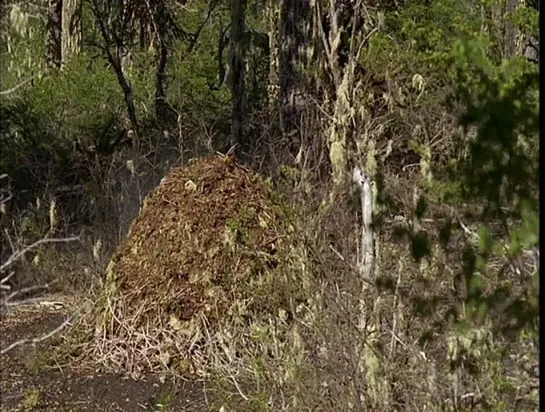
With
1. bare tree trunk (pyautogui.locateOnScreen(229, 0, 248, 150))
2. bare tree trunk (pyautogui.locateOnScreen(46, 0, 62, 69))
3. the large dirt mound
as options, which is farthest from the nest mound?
bare tree trunk (pyautogui.locateOnScreen(46, 0, 62, 69))

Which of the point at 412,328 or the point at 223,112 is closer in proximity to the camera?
the point at 412,328

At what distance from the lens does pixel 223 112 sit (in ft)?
45.7

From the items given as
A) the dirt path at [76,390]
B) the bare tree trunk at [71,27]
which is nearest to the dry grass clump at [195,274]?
the dirt path at [76,390]

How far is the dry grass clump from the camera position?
19.4 ft

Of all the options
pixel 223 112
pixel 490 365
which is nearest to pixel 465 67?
pixel 490 365

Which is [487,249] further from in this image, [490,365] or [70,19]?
[70,19]

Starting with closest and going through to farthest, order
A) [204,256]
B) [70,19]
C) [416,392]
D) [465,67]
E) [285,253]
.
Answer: [465,67] < [416,392] < [285,253] < [204,256] < [70,19]

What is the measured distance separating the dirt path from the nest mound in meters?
0.23

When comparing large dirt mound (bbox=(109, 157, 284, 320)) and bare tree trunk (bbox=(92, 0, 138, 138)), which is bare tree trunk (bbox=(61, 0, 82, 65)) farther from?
large dirt mound (bbox=(109, 157, 284, 320))

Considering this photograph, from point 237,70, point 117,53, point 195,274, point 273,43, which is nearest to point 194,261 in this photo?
point 195,274

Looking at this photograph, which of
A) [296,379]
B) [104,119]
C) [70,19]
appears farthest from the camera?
[70,19]

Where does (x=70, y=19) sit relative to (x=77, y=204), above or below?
above

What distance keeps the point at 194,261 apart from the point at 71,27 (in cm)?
811

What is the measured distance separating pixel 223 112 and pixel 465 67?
11.2 m
